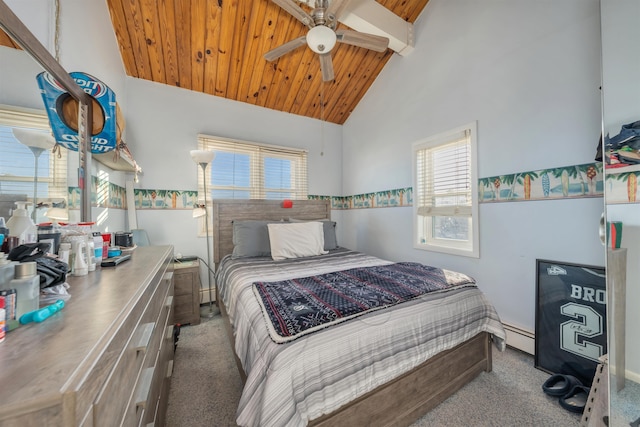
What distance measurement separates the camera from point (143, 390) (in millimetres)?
774

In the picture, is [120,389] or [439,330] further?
[439,330]

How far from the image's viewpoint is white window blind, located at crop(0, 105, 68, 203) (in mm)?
770

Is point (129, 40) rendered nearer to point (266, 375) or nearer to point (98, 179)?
point (98, 179)

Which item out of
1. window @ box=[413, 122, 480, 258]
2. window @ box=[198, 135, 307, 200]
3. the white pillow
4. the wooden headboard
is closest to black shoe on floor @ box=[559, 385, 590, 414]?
window @ box=[413, 122, 480, 258]

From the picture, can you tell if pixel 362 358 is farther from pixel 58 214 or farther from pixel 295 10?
pixel 295 10

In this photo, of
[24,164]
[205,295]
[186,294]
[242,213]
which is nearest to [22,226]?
[24,164]

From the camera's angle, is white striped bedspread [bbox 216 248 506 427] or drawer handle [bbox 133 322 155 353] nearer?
drawer handle [bbox 133 322 155 353]

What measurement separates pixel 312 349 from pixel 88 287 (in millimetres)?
793

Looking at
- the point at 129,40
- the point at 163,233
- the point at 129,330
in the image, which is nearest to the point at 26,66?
the point at 129,330

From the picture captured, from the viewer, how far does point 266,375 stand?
933 mm

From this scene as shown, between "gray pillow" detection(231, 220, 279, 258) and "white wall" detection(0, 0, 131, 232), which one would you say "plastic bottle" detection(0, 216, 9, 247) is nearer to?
"white wall" detection(0, 0, 131, 232)

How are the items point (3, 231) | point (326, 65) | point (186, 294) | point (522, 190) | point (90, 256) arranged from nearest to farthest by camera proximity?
point (3, 231) → point (90, 256) → point (522, 190) → point (326, 65) → point (186, 294)

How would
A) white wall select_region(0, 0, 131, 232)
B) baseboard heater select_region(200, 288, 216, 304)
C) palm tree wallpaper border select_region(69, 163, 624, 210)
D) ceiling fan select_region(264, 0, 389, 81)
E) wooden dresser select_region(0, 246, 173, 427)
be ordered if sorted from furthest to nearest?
baseboard heater select_region(200, 288, 216, 304) < ceiling fan select_region(264, 0, 389, 81) < palm tree wallpaper border select_region(69, 163, 624, 210) < white wall select_region(0, 0, 131, 232) < wooden dresser select_region(0, 246, 173, 427)

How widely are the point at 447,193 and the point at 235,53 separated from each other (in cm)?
268
